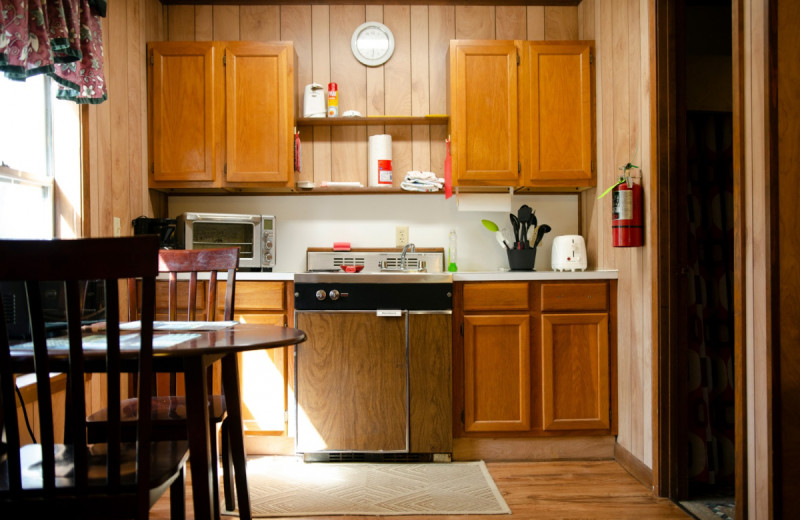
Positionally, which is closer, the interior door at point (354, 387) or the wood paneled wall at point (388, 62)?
the interior door at point (354, 387)

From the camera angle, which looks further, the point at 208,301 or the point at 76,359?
the point at 208,301

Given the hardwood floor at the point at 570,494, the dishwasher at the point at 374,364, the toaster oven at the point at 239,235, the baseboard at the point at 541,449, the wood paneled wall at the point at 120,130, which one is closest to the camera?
the hardwood floor at the point at 570,494

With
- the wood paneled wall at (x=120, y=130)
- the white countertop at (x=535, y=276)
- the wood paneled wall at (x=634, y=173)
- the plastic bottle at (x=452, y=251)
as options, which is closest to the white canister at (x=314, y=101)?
the wood paneled wall at (x=120, y=130)

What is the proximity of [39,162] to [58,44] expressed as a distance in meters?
0.57

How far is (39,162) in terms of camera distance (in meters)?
2.41

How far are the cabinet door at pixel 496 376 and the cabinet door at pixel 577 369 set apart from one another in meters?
0.10

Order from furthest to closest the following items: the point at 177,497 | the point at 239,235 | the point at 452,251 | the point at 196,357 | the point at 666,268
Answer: the point at 452,251, the point at 239,235, the point at 666,268, the point at 177,497, the point at 196,357

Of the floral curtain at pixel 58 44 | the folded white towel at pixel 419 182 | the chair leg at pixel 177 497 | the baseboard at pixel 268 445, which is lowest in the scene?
the baseboard at pixel 268 445

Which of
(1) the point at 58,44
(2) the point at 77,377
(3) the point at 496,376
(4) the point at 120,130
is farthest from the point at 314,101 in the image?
(2) the point at 77,377

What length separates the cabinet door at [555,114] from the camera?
313 centimetres

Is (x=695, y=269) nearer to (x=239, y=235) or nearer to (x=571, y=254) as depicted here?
(x=571, y=254)

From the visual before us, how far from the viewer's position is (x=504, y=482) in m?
2.55

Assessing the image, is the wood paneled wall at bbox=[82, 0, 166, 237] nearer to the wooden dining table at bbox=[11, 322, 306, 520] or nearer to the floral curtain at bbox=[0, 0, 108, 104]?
the floral curtain at bbox=[0, 0, 108, 104]

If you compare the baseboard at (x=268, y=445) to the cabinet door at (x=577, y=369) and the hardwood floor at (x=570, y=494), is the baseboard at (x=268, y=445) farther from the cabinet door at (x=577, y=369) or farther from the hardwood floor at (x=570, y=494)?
the cabinet door at (x=577, y=369)
